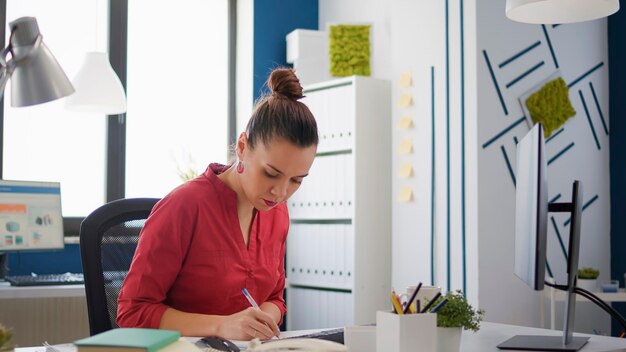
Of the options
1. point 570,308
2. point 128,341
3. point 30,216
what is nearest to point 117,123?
point 30,216

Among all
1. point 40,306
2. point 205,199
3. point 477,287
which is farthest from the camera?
point 477,287

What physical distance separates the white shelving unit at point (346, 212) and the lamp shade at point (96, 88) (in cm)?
114

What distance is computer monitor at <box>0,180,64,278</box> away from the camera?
11.1 feet

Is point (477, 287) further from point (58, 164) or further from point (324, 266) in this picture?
point (58, 164)

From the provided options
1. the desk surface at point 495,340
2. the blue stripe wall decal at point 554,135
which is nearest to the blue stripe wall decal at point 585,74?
the blue stripe wall decal at point 554,135

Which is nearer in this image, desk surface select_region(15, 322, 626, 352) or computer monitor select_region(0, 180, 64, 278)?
desk surface select_region(15, 322, 626, 352)

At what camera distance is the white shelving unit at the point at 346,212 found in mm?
4188

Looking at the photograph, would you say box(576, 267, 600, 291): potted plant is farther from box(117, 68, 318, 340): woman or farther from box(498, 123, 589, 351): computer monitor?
box(117, 68, 318, 340): woman

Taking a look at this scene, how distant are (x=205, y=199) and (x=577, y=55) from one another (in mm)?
3006

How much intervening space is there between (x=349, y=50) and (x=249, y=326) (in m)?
3.06

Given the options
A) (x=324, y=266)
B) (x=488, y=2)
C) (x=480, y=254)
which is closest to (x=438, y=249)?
(x=480, y=254)

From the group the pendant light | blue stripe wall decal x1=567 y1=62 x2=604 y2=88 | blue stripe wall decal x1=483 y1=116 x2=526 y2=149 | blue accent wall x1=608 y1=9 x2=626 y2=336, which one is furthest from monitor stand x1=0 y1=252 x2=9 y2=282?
blue accent wall x1=608 y1=9 x2=626 y2=336

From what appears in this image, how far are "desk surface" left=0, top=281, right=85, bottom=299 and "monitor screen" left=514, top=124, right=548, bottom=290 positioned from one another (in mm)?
2154

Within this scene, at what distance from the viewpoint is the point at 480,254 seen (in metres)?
3.69
